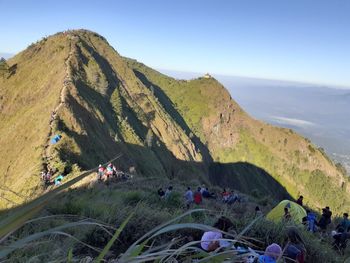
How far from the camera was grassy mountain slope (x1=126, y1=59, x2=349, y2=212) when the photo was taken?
112 m

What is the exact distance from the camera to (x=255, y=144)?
11731 cm

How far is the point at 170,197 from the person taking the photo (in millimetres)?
15805

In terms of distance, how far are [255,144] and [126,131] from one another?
73.6m

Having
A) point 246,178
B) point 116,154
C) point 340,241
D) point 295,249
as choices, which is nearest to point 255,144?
point 246,178

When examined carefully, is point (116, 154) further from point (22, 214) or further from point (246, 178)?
point (246, 178)

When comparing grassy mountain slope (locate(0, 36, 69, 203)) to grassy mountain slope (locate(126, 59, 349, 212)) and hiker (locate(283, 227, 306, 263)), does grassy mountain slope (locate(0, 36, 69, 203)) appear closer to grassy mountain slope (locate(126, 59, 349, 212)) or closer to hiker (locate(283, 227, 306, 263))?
hiker (locate(283, 227, 306, 263))

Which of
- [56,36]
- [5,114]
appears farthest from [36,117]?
[56,36]

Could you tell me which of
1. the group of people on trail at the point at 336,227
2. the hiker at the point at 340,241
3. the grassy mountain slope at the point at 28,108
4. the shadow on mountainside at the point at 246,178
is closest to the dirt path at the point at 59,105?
the grassy mountain slope at the point at 28,108

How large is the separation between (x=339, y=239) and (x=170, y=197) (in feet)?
23.4

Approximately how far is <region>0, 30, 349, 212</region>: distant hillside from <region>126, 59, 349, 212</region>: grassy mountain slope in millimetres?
284

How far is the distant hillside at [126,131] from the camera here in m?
27.1

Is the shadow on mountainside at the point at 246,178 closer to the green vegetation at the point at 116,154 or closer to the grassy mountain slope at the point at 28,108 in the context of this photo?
the green vegetation at the point at 116,154

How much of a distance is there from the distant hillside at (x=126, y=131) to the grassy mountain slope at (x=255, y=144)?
284 millimetres

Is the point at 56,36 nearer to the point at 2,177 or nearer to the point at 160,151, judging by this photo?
the point at 160,151
